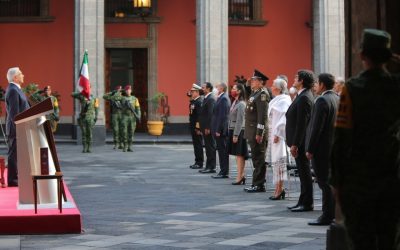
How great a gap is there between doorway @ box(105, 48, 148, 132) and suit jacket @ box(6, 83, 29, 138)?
20640 millimetres

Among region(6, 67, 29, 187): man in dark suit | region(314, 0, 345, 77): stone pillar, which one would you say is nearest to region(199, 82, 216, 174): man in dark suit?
region(6, 67, 29, 187): man in dark suit

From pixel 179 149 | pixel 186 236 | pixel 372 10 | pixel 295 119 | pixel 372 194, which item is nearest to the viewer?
pixel 372 194

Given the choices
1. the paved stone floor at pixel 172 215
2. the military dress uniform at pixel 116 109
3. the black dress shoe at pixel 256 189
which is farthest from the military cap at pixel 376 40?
the military dress uniform at pixel 116 109

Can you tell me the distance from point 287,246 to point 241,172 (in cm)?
670

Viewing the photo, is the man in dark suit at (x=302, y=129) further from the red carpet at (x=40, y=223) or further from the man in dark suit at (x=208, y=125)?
the man in dark suit at (x=208, y=125)

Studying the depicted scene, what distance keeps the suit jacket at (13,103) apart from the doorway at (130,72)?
20.6 m

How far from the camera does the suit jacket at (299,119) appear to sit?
10.8m

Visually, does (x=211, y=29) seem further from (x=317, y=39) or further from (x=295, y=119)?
(x=295, y=119)

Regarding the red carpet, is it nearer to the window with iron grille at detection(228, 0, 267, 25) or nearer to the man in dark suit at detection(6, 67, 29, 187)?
the man in dark suit at detection(6, 67, 29, 187)

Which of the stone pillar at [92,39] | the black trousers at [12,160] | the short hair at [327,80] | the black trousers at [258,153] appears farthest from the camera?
the stone pillar at [92,39]

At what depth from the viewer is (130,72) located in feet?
109

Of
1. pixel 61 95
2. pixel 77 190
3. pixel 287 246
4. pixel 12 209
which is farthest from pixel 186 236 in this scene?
pixel 61 95

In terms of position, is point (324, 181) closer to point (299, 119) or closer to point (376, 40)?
point (299, 119)

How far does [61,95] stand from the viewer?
32344mm
